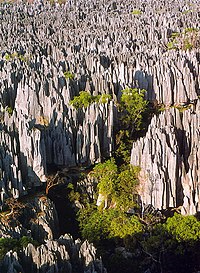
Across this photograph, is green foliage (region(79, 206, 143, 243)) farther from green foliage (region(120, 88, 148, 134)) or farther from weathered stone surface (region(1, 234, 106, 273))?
green foliage (region(120, 88, 148, 134))

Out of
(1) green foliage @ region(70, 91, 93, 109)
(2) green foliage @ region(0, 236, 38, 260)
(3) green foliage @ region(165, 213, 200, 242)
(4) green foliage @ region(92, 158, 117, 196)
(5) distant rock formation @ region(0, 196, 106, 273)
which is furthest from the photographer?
(1) green foliage @ region(70, 91, 93, 109)

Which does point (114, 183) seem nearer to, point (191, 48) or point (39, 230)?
point (39, 230)

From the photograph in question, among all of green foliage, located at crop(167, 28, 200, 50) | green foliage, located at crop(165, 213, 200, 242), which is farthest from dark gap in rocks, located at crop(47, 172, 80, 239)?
green foliage, located at crop(167, 28, 200, 50)

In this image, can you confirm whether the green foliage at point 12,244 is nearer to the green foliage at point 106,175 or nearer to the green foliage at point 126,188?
the green foliage at point 106,175

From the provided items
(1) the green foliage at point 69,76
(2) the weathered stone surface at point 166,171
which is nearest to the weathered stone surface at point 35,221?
(2) the weathered stone surface at point 166,171

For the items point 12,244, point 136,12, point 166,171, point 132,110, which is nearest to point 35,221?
point 12,244

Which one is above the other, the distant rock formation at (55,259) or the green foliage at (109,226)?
the distant rock formation at (55,259)
